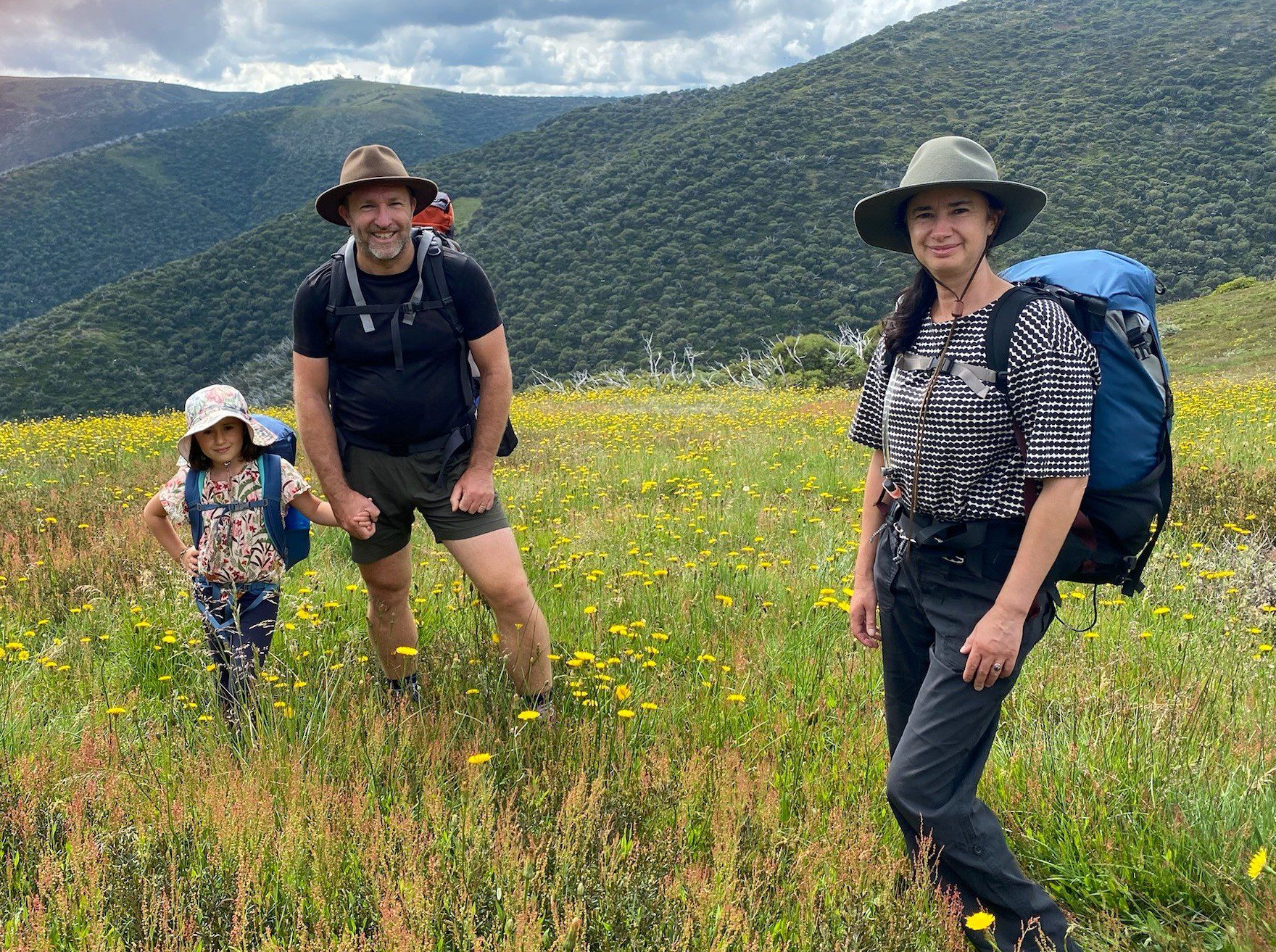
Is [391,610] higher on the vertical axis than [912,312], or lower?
lower

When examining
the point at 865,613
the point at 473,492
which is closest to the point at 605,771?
the point at 865,613

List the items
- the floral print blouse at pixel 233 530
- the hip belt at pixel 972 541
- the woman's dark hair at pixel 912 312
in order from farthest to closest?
the floral print blouse at pixel 233 530, the woman's dark hair at pixel 912 312, the hip belt at pixel 972 541

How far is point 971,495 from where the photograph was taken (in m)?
2.08

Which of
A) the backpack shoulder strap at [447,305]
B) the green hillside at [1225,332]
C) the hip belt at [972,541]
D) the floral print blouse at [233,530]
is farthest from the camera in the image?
the green hillside at [1225,332]

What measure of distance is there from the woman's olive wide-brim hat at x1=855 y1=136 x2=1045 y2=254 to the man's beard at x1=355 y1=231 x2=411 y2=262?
164 centimetres

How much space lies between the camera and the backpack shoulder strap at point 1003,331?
1958 millimetres

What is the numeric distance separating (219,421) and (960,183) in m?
2.62

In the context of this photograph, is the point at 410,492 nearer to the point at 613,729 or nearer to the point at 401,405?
the point at 401,405

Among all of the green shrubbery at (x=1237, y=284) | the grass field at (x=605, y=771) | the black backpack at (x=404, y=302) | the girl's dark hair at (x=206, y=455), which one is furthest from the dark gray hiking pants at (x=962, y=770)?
the green shrubbery at (x=1237, y=284)

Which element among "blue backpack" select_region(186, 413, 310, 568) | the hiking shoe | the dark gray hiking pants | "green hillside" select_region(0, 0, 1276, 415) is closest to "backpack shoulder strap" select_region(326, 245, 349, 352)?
"blue backpack" select_region(186, 413, 310, 568)

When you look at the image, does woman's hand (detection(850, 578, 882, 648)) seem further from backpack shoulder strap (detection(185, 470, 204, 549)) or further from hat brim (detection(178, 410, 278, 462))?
backpack shoulder strap (detection(185, 470, 204, 549))

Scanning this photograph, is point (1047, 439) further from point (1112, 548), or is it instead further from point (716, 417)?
point (716, 417)

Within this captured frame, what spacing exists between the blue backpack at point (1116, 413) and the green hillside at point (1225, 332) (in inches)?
792

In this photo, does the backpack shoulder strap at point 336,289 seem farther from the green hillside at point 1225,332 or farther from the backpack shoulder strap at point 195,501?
the green hillside at point 1225,332
